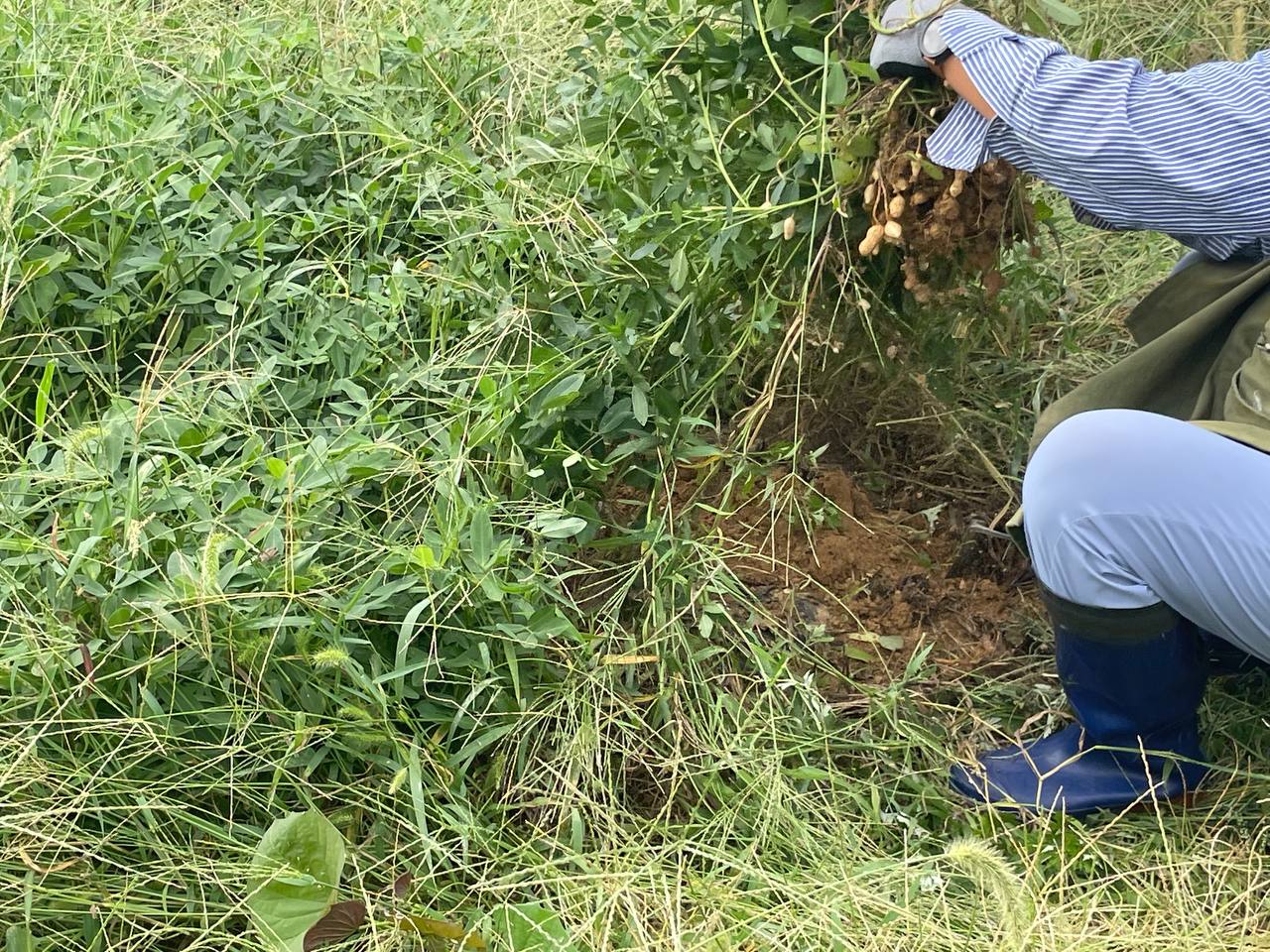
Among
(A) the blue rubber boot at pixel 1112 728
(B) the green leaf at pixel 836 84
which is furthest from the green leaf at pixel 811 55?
(A) the blue rubber boot at pixel 1112 728

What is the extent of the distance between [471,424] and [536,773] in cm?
49

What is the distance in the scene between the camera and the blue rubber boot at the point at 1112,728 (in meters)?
1.46

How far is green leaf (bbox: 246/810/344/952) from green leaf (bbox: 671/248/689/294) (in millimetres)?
810

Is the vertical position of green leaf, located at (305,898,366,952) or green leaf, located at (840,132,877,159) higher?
green leaf, located at (840,132,877,159)

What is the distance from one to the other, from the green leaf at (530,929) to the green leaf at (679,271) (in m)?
0.81

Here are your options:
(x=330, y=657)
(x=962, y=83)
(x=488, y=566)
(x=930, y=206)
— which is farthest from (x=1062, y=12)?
(x=330, y=657)

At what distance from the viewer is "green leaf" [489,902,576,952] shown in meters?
1.34

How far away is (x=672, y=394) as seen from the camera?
1.75 metres

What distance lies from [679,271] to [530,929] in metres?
0.85

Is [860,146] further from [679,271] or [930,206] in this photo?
[679,271]

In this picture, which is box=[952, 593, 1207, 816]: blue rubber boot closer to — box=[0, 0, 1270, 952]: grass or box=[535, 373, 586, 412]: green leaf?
box=[0, 0, 1270, 952]: grass

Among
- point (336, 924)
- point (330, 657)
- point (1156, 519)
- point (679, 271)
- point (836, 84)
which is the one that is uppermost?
point (836, 84)

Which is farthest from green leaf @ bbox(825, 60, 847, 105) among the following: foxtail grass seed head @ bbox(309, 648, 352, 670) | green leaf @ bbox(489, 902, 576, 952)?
green leaf @ bbox(489, 902, 576, 952)

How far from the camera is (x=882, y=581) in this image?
1873mm
